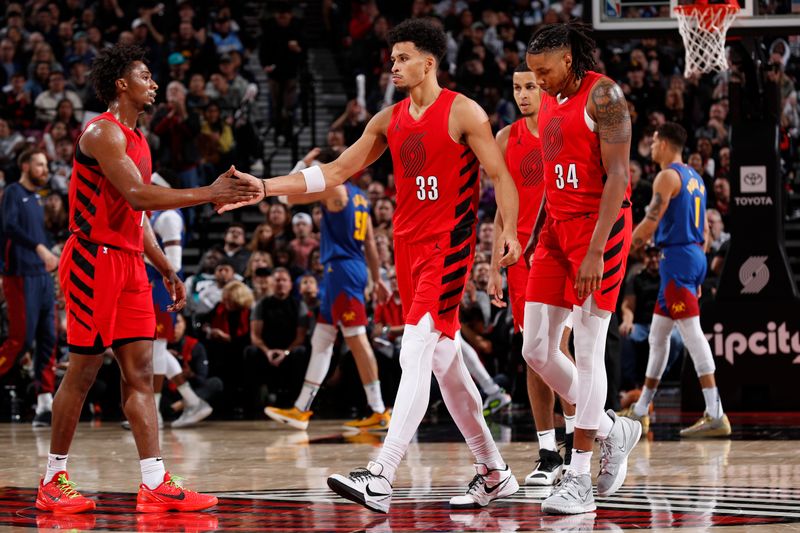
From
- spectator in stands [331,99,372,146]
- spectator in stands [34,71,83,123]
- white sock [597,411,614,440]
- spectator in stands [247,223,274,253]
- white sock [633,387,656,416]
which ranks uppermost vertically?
spectator in stands [34,71,83,123]

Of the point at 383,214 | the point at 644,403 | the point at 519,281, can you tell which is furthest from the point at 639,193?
the point at 519,281

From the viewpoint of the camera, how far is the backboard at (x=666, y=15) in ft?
31.9

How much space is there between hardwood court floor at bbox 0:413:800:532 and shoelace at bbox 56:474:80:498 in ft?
0.53

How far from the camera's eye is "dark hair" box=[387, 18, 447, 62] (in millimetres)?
5844

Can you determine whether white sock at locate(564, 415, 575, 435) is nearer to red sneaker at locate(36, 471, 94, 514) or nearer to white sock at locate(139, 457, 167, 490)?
white sock at locate(139, 457, 167, 490)

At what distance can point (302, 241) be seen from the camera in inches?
535

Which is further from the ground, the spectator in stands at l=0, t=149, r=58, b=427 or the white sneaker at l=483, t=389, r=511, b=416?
the spectator in stands at l=0, t=149, r=58, b=427

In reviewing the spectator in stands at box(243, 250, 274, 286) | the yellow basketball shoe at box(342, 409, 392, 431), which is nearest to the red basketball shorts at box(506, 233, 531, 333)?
the yellow basketball shoe at box(342, 409, 392, 431)

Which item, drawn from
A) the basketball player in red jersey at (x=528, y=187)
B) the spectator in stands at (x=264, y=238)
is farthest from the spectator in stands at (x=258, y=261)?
the basketball player in red jersey at (x=528, y=187)

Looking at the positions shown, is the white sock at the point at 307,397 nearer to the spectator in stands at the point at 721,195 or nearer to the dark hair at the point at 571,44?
the dark hair at the point at 571,44

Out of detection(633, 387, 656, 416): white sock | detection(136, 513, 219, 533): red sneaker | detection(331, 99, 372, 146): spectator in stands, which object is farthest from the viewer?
detection(331, 99, 372, 146): spectator in stands

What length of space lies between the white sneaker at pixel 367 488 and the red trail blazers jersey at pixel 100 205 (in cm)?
159

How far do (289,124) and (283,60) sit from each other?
1.27 meters

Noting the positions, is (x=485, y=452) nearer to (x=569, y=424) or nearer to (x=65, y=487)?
(x=569, y=424)
